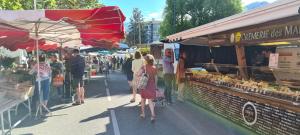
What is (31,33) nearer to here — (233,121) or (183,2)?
(233,121)

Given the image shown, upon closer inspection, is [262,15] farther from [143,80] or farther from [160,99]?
[160,99]

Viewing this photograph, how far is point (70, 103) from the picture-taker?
38.8ft

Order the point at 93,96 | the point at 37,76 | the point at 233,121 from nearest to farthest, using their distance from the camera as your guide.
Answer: the point at 233,121, the point at 37,76, the point at 93,96

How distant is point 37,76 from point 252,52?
660 cm

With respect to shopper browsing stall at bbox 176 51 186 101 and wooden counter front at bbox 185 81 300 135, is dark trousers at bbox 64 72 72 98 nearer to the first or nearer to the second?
shopper browsing stall at bbox 176 51 186 101

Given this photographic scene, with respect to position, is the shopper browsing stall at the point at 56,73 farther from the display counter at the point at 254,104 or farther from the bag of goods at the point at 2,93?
the display counter at the point at 254,104

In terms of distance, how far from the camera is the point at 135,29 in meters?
102

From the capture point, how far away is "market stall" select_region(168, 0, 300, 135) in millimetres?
5812

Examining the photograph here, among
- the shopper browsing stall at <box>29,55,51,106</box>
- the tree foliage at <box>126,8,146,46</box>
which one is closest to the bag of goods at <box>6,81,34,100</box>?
the shopper browsing stall at <box>29,55,51,106</box>

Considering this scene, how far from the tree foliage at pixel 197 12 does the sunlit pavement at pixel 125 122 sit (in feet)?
111

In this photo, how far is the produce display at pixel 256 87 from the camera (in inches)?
239

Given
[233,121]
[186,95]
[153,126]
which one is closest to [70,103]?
[186,95]

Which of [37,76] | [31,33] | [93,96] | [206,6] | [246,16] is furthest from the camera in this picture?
[206,6]

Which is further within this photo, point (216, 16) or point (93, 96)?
point (216, 16)
